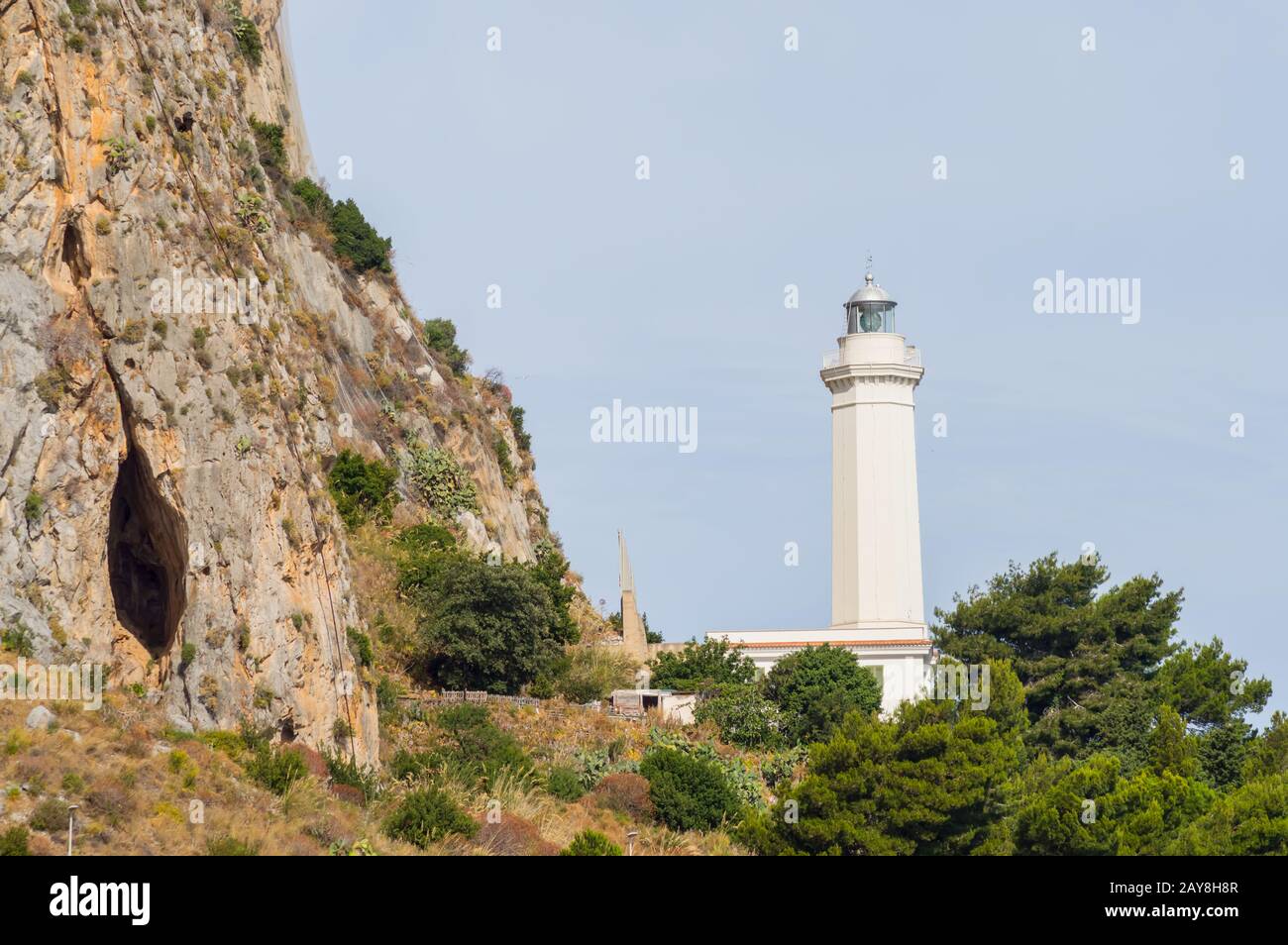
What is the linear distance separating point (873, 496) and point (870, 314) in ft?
25.9

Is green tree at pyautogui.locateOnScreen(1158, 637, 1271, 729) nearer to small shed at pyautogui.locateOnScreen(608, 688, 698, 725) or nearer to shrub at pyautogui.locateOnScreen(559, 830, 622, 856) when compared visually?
small shed at pyautogui.locateOnScreen(608, 688, 698, 725)

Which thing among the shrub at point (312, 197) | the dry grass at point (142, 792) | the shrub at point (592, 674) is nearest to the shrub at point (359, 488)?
the shrub at point (592, 674)

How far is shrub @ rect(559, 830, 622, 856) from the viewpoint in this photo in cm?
3341

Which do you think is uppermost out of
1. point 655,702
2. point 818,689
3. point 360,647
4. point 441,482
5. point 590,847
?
point 441,482

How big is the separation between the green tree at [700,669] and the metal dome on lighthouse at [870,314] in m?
17.1

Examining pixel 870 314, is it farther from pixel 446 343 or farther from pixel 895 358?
pixel 446 343

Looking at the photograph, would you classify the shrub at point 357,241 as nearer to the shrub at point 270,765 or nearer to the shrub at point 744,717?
the shrub at point 744,717

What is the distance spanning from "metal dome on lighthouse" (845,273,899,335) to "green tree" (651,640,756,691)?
17.1m

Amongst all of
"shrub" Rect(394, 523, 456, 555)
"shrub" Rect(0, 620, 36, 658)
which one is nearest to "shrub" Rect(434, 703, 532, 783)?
"shrub" Rect(394, 523, 456, 555)

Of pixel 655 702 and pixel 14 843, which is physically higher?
pixel 655 702

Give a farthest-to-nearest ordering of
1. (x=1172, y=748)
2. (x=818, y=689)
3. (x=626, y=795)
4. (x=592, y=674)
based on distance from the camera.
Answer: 1. (x=818, y=689)
2. (x=592, y=674)
3. (x=1172, y=748)
4. (x=626, y=795)

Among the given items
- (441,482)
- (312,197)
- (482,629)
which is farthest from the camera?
(312,197)

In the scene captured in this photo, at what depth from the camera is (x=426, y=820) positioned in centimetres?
3409

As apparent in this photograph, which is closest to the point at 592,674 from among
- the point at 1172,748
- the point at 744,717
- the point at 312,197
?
the point at 744,717
